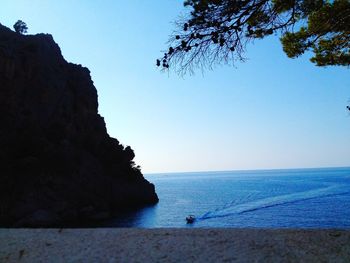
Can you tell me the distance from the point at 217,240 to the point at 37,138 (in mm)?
51264

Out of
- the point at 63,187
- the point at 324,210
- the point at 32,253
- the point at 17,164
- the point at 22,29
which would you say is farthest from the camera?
the point at 22,29

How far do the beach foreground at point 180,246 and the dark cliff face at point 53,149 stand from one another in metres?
37.1

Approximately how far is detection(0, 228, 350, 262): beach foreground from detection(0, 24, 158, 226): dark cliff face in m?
37.1

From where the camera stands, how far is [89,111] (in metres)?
73.9

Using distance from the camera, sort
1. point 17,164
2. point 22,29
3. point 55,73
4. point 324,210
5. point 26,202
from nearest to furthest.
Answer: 1. point 26,202
2. point 17,164
3. point 324,210
4. point 55,73
5. point 22,29

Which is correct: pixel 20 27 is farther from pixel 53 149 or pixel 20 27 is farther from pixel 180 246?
pixel 180 246

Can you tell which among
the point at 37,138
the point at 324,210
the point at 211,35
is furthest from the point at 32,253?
the point at 324,210

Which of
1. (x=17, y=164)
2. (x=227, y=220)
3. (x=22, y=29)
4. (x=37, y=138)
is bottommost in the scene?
(x=227, y=220)

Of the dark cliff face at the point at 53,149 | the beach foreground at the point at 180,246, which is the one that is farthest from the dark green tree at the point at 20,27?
the beach foreground at the point at 180,246

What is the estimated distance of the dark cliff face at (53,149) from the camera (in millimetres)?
49844

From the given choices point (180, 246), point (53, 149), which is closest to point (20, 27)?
point (53, 149)

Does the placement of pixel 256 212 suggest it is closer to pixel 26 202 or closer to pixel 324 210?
pixel 324 210

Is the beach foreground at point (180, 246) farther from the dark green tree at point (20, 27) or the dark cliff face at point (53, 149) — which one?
the dark green tree at point (20, 27)

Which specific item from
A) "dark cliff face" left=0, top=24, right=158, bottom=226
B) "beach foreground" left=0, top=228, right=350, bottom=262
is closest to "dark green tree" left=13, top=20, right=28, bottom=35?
"dark cliff face" left=0, top=24, right=158, bottom=226
